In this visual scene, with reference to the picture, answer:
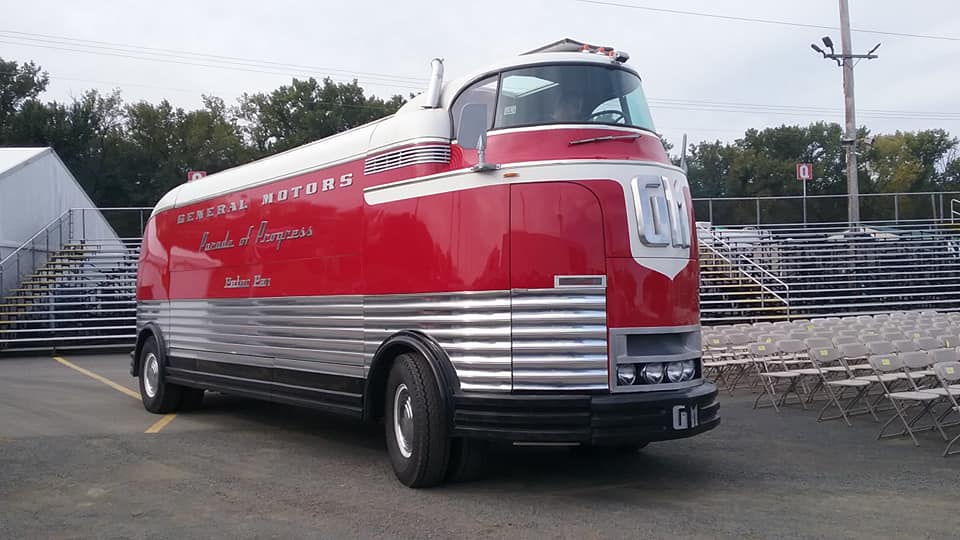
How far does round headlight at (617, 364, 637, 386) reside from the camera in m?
6.19

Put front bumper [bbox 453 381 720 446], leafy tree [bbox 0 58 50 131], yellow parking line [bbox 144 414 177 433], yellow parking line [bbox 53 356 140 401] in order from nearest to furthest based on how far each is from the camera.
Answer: front bumper [bbox 453 381 720 446] < yellow parking line [bbox 144 414 177 433] < yellow parking line [bbox 53 356 140 401] < leafy tree [bbox 0 58 50 131]

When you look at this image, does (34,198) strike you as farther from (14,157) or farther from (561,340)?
(561,340)

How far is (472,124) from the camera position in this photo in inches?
271

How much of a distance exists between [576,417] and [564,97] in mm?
2488

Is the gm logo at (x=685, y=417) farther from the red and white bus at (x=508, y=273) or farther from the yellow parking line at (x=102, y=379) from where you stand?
the yellow parking line at (x=102, y=379)

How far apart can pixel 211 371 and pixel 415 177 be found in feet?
14.4

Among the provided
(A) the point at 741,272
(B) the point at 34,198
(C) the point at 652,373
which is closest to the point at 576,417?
(C) the point at 652,373

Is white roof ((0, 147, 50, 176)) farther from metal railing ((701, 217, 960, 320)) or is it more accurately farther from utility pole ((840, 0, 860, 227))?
utility pole ((840, 0, 860, 227))

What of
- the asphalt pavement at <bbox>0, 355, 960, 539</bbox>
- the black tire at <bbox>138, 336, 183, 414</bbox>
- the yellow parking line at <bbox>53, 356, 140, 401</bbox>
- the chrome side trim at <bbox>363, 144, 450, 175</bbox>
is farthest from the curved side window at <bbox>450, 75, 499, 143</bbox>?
the yellow parking line at <bbox>53, 356, 140, 401</bbox>

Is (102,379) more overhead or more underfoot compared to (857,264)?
more underfoot

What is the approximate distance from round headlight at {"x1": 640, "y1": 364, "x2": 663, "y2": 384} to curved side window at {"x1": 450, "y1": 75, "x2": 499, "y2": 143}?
2.24 m

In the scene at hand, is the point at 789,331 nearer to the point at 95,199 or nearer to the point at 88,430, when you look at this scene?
the point at 88,430

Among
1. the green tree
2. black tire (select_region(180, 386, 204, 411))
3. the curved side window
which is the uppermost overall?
the green tree

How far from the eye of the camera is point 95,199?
146 ft
